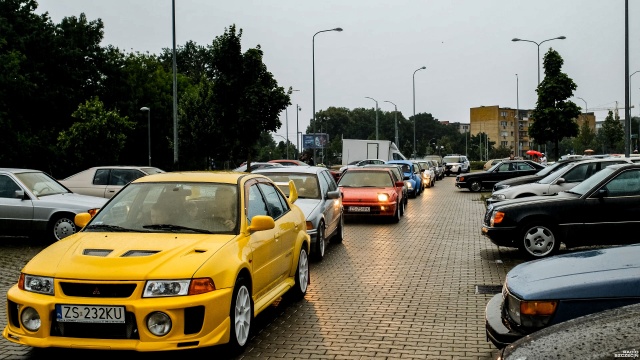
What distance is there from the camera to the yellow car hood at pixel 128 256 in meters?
5.11

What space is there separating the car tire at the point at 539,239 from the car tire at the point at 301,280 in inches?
171

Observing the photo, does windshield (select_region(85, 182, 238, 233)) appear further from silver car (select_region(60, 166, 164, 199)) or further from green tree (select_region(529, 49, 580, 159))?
green tree (select_region(529, 49, 580, 159))

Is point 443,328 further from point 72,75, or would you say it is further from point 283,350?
point 72,75

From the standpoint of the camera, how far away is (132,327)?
502 cm

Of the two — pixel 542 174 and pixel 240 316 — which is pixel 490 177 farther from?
pixel 240 316

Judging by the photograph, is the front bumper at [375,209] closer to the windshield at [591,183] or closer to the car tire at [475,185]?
the windshield at [591,183]

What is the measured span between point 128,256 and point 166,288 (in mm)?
447

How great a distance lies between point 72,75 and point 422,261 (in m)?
43.2

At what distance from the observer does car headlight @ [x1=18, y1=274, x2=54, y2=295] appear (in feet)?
17.0

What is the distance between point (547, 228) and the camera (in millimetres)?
10844

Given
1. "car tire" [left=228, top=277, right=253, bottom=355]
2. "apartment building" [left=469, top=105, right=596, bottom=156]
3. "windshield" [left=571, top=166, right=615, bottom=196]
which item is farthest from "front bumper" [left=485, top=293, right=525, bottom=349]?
"apartment building" [left=469, top=105, right=596, bottom=156]

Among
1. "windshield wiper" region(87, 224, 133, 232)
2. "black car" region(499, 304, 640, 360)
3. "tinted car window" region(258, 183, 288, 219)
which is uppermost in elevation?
"tinted car window" region(258, 183, 288, 219)

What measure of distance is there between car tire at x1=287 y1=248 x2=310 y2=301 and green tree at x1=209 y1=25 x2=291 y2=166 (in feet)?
68.0

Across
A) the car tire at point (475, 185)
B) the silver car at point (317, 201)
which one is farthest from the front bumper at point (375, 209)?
the car tire at point (475, 185)
